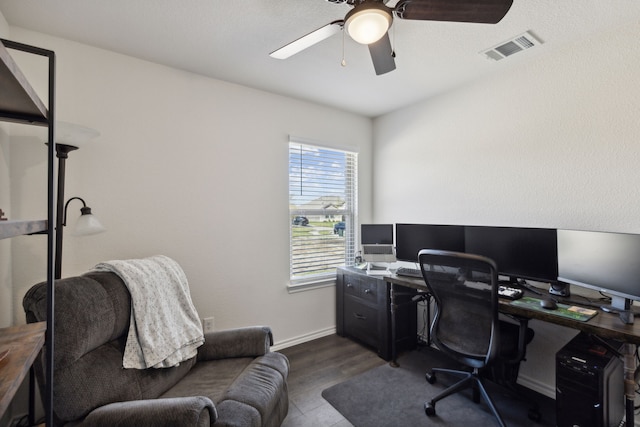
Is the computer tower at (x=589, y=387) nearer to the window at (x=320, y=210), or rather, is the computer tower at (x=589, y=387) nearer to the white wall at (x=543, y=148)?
the white wall at (x=543, y=148)

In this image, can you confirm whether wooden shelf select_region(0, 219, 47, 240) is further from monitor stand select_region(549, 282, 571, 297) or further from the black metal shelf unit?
monitor stand select_region(549, 282, 571, 297)

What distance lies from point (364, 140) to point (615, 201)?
7.67 ft

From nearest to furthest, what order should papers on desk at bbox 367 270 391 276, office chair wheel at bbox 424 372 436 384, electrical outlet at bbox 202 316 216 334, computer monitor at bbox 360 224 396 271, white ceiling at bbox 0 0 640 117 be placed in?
white ceiling at bbox 0 0 640 117
office chair wheel at bbox 424 372 436 384
electrical outlet at bbox 202 316 216 334
papers on desk at bbox 367 270 391 276
computer monitor at bbox 360 224 396 271

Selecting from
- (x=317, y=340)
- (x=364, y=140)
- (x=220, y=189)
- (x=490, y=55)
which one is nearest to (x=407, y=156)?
(x=364, y=140)

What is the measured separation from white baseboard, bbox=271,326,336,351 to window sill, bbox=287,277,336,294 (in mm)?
483

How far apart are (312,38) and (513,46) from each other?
5.03 ft

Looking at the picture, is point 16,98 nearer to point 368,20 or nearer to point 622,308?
point 368,20

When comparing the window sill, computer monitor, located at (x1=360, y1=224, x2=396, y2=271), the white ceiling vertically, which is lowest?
the window sill

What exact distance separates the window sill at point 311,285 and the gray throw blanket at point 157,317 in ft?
3.86

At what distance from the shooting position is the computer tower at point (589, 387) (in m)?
1.50

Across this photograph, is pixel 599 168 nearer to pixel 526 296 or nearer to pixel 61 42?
pixel 526 296

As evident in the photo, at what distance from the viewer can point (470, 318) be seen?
186 centimetres

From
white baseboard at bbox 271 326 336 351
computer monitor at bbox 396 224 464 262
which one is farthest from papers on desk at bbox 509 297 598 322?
white baseboard at bbox 271 326 336 351

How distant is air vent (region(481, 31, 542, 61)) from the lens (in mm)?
1938
